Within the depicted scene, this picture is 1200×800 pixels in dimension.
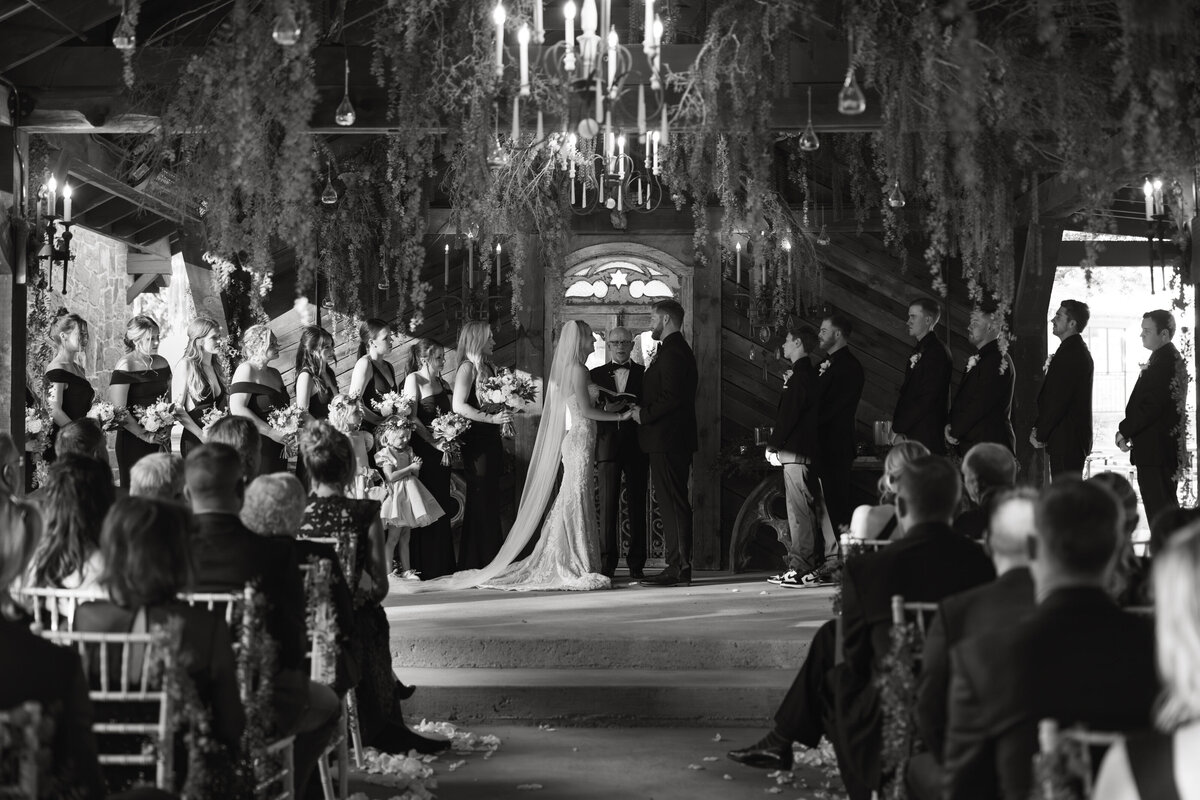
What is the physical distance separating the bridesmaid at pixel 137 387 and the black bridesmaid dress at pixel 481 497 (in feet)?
6.16

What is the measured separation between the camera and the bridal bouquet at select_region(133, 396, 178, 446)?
804 centimetres

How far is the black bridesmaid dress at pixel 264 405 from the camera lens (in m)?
8.26

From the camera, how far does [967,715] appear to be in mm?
2330

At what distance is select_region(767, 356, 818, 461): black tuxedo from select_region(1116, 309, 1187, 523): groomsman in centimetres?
186

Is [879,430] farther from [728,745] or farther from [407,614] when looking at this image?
[728,745]

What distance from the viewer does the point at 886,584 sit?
11.4 feet

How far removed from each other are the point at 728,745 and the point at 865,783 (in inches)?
Answer: 55.0

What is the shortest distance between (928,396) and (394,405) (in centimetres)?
330

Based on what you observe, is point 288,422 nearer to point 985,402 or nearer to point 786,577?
point 786,577

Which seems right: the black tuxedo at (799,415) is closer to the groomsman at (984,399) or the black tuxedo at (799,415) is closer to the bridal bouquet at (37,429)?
the groomsman at (984,399)

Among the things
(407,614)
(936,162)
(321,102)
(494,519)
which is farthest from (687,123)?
(494,519)

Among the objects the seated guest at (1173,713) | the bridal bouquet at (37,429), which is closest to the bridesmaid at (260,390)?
the bridal bouquet at (37,429)

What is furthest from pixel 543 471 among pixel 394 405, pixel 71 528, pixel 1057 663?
pixel 1057 663

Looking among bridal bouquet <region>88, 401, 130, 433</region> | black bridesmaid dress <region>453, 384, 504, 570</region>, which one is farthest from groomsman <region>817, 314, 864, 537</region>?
bridal bouquet <region>88, 401, 130, 433</region>
